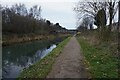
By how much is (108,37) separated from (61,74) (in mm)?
13868

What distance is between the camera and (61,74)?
931cm

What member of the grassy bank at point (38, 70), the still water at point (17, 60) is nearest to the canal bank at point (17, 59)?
the still water at point (17, 60)

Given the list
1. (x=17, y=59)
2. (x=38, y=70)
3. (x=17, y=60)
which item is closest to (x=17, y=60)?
(x=17, y=60)

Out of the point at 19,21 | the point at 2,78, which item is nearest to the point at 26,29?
the point at 19,21

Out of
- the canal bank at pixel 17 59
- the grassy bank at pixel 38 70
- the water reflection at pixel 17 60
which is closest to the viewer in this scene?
the grassy bank at pixel 38 70

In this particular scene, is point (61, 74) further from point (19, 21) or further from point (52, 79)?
point (19, 21)

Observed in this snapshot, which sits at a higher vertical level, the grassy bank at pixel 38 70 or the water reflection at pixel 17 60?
the grassy bank at pixel 38 70

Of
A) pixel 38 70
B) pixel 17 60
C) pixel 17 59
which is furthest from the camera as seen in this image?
pixel 17 59

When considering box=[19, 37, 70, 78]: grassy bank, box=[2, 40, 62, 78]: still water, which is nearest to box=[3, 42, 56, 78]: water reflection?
box=[2, 40, 62, 78]: still water

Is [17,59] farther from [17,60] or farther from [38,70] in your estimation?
[38,70]

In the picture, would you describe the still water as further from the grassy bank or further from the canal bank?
the grassy bank

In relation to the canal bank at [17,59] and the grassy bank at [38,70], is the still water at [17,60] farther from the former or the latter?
the grassy bank at [38,70]

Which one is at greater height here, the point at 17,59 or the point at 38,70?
the point at 38,70

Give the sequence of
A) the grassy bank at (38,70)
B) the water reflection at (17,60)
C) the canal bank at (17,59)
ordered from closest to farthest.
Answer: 1. the grassy bank at (38,70)
2. the water reflection at (17,60)
3. the canal bank at (17,59)
